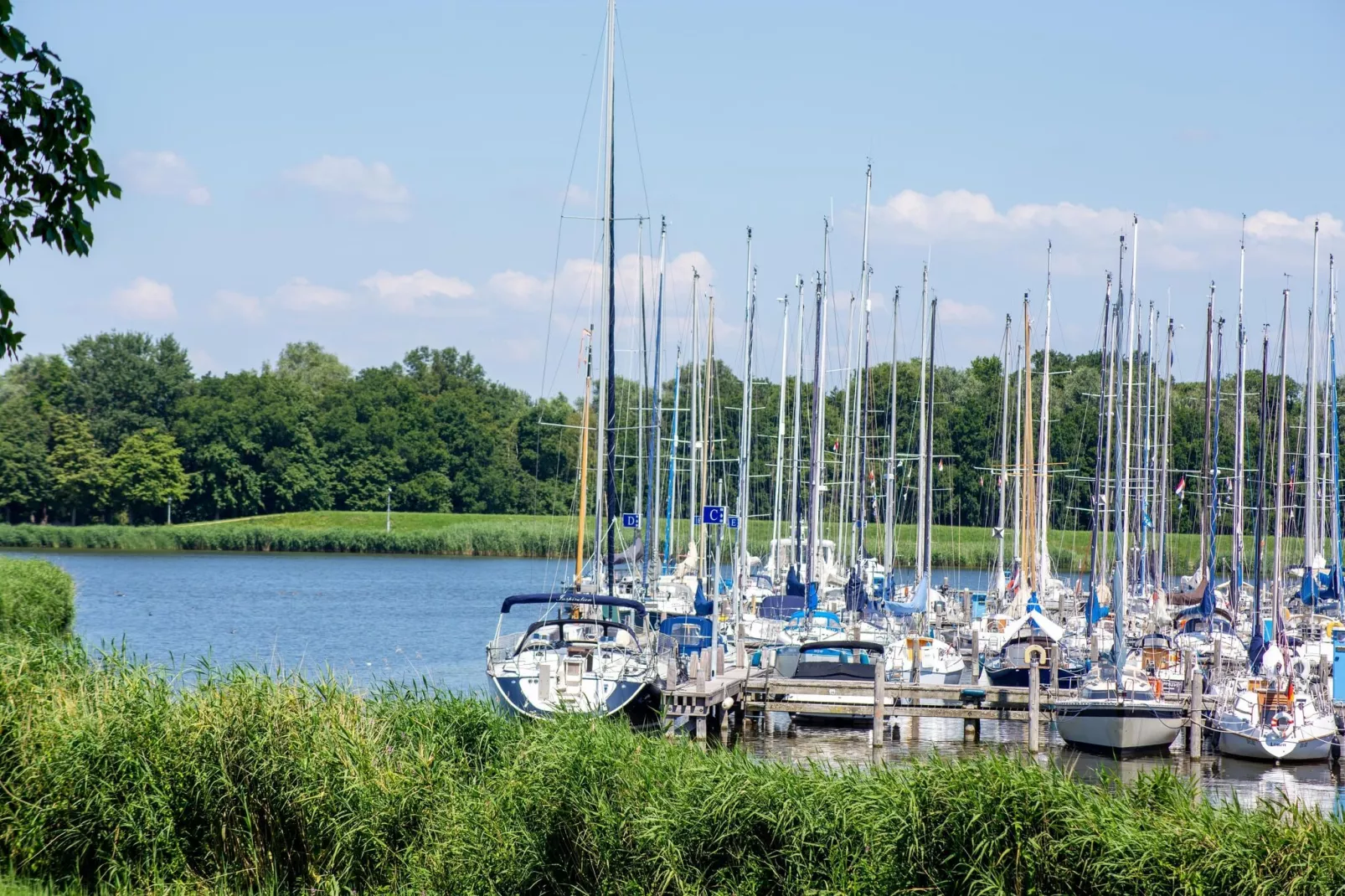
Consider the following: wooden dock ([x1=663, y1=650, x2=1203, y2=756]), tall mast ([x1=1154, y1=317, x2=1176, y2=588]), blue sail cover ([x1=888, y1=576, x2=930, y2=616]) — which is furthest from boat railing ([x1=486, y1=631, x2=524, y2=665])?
tall mast ([x1=1154, y1=317, x2=1176, y2=588])

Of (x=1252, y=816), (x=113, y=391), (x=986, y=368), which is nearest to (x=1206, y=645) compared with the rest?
(x=1252, y=816)

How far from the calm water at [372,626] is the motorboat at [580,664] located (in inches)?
58.0

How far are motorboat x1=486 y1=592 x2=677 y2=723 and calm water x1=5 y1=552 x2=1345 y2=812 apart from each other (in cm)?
147

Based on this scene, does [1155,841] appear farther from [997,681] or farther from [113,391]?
[113,391]

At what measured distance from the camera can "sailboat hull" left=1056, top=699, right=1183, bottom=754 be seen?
27.5 metres

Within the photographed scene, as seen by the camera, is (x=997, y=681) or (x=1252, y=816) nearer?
(x=1252, y=816)

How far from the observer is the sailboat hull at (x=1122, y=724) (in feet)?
90.2

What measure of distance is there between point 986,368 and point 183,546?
60.5m

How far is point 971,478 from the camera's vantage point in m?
94.0

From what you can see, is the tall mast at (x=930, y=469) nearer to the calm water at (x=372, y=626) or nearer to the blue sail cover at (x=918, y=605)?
the blue sail cover at (x=918, y=605)

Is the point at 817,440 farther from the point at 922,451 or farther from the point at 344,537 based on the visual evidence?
the point at 344,537

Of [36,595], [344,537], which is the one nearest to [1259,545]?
[36,595]

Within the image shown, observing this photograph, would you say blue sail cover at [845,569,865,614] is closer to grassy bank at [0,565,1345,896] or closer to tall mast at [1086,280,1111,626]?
tall mast at [1086,280,1111,626]

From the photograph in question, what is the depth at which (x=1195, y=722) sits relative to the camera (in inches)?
1089
